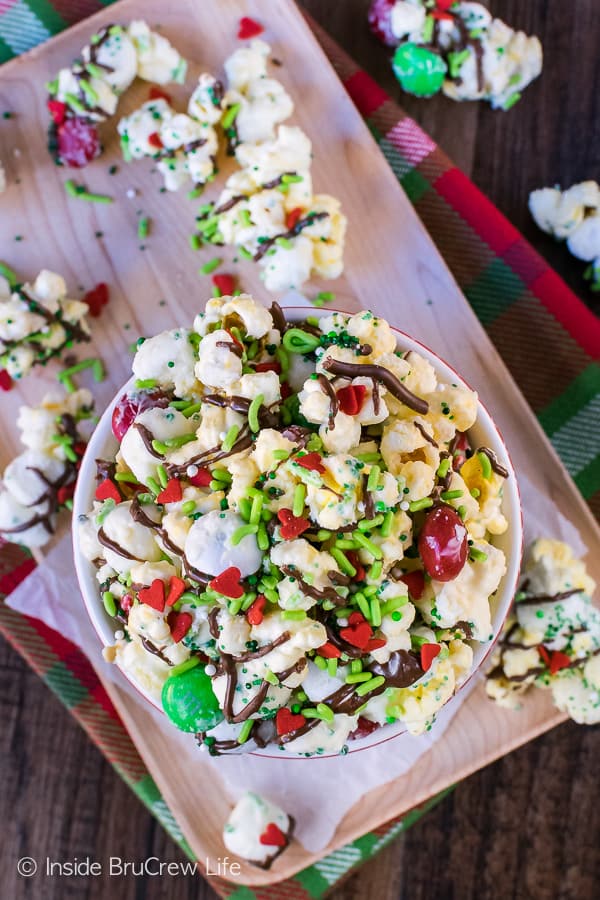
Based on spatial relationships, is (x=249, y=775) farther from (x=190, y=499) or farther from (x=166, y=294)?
(x=166, y=294)

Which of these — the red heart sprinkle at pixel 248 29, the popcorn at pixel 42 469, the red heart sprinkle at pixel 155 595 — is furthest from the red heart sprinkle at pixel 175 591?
the red heart sprinkle at pixel 248 29

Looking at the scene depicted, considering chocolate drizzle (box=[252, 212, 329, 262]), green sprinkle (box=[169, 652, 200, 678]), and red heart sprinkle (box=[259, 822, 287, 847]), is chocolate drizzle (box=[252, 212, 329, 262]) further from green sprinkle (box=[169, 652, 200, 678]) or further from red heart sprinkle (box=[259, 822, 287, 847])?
red heart sprinkle (box=[259, 822, 287, 847])

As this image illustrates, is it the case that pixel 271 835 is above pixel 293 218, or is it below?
below

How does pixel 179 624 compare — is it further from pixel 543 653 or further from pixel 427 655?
pixel 543 653

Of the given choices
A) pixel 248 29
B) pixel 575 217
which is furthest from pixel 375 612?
pixel 248 29

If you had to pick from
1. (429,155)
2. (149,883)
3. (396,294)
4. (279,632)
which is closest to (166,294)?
(396,294)
